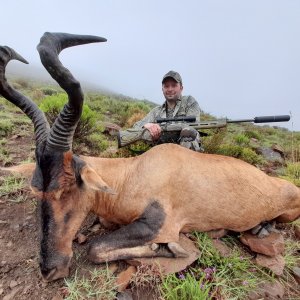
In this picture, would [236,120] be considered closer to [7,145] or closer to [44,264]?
[44,264]

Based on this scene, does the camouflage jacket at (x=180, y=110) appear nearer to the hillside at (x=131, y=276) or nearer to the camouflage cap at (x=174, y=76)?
the camouflage cap at (x=174, y=76)

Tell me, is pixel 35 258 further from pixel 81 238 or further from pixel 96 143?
pixel 96 143

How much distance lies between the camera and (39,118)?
397 cm

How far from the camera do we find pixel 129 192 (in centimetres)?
411

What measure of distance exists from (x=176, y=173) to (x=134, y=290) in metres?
1.48

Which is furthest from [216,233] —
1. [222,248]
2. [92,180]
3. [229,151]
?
[229,151]

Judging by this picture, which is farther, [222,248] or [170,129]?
[170,129]

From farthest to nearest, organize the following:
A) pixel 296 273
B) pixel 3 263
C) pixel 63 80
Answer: pixel 296 273, pixel 3 263, pixel 63 80

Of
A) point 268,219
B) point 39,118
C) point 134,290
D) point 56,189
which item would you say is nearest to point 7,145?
point 39,118

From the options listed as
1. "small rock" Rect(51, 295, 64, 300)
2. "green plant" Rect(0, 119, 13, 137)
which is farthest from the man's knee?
"green plant" Rect(0, 119, 13, 137)

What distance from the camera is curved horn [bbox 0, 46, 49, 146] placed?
354 centimetres

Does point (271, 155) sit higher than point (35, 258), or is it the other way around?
point (35, 258)

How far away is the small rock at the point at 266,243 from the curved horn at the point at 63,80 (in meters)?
2.72

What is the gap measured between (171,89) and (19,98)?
12.1ft
